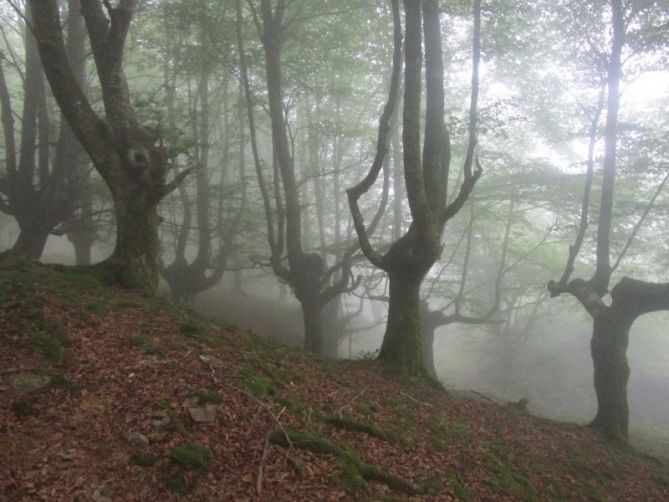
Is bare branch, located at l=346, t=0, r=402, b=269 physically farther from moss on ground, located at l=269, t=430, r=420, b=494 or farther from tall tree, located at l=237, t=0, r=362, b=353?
moss on ground, located at l=269, t=430, r=420, b=494

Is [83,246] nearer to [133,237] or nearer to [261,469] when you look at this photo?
[133,237]

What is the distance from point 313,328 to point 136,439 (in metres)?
8.91

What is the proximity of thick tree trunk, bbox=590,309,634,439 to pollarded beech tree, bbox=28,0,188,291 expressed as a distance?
9.73 meters

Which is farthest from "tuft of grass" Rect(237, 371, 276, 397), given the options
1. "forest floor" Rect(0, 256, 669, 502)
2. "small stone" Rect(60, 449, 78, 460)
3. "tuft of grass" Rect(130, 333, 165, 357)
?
"small stone" Rect(60, 449, 78, 460)

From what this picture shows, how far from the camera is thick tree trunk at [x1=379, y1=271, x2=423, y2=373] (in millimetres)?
8984

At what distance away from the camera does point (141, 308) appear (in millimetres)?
6629

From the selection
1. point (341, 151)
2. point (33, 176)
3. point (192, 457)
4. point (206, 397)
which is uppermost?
point (341, 151)

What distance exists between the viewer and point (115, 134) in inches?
295

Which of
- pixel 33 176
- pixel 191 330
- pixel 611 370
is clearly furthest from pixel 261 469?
pixel 33 176

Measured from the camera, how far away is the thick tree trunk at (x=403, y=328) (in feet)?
29.5

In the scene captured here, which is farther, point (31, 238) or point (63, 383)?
point (31, 238)

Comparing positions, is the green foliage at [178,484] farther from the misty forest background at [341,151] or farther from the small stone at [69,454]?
the misty forest background at [341,151]

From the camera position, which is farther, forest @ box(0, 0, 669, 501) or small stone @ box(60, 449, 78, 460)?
forest @ box(0, 0, 669, 501)

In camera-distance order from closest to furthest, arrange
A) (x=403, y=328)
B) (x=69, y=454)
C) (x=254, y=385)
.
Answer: (x=69, y=454), (x=254, y=385), (x=403, y=328)
